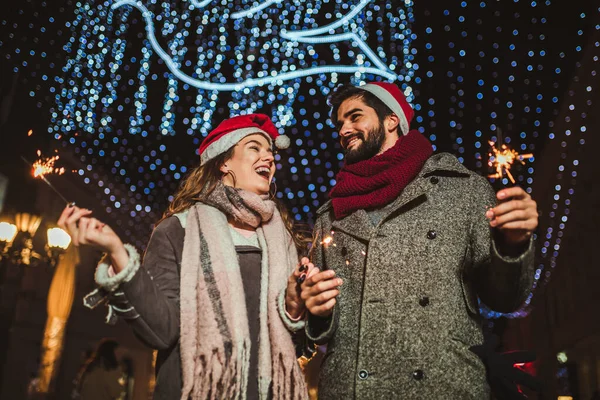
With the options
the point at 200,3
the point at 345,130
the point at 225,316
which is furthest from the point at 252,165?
the point at 200,3

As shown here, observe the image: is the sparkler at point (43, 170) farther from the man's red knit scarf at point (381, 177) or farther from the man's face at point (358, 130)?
the man's face at point (358, 130)

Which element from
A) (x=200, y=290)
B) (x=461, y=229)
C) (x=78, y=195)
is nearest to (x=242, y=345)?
(x=200, y=290)

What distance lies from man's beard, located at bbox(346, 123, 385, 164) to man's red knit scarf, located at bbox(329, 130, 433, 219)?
3.1 inches

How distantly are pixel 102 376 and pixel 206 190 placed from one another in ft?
18.5

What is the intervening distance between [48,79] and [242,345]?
8910 mm

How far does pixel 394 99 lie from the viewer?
10.7 feet

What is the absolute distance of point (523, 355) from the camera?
7.22ft

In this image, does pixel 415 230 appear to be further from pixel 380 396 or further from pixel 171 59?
pixel 171 59

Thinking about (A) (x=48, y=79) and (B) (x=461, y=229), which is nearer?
(B) (x=461, y=229)

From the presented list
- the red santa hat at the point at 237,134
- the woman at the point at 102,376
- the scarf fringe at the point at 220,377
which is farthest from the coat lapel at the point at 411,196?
the woman at the point at 102,376

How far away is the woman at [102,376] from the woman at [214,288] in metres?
5.41

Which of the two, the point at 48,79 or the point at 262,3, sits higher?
the point at 48,79

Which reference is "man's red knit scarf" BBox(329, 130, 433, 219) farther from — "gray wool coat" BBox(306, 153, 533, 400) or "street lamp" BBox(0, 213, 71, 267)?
"street lamp" BBox(0, 213, 71, 267)

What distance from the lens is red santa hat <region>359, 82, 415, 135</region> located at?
3.22 metres
